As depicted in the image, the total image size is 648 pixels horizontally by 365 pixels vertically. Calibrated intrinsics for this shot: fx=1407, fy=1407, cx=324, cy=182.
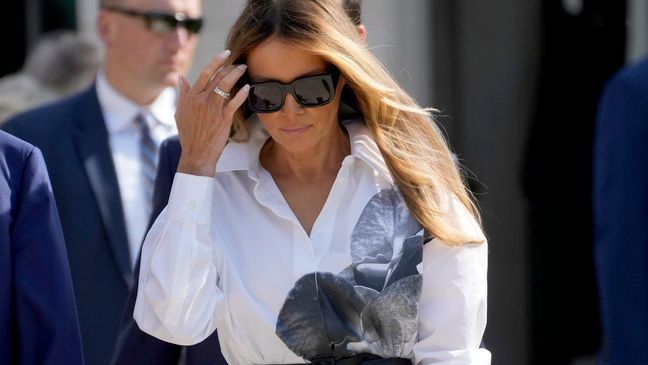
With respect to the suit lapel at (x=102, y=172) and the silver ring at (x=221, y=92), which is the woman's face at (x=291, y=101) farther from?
the suit lapel at (x=102, y=172)

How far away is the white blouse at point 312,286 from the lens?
10.4 feet

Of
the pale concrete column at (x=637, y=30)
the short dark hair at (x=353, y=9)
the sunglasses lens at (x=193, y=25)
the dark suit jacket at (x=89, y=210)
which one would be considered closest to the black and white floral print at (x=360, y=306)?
the short dark hair at (x=353, y=9)

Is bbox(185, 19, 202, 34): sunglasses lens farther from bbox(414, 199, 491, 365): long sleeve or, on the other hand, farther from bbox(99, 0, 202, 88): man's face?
bbox(414, 199, 491, 365): long sleeve

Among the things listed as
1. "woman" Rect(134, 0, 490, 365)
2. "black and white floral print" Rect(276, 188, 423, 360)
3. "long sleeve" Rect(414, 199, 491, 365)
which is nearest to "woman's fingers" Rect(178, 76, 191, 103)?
"woman" Rect(134, 0, 490, 365)

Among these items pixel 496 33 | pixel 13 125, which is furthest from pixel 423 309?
pixel 496 33

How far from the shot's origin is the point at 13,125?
4766 mm

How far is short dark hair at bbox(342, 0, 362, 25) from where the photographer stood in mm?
3515

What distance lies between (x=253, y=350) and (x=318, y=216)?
0.35m

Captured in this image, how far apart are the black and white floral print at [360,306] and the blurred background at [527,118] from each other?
3463mm

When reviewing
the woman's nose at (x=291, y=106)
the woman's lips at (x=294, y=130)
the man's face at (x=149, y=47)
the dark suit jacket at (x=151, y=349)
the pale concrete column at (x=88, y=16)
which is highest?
the woman's nose at (x=291, y=106)

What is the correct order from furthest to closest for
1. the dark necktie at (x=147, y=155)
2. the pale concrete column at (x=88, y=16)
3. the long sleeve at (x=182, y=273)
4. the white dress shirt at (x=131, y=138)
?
1. the pale concrete column at (x=88, y=16)
2. the dark necktie at (x=147, y=155)
3. the white dress shirt at (x=131, y=138)
4. the long sleeve at (x=182, y=273)

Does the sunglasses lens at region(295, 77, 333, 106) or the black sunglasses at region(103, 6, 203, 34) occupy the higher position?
the sunglasses lens at region(295, 77, 333, 106)

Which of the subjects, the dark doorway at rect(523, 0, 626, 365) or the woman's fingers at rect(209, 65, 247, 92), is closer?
the woman's fingers at rect(209, 65, 247, 92)

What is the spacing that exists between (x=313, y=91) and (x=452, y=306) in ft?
1.92
